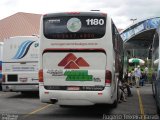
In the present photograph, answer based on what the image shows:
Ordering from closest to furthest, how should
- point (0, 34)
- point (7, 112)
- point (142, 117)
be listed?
point (142, 117) < point (7, 112) < point (0, 34)

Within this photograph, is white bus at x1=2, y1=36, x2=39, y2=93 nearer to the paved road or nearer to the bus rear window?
the paved road

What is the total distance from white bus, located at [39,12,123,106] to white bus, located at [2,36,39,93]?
249 inches

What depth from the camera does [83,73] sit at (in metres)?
13.3

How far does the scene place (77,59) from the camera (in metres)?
13.3

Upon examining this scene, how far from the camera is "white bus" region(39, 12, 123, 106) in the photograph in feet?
43.1

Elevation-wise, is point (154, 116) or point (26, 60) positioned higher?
point (26, 60)

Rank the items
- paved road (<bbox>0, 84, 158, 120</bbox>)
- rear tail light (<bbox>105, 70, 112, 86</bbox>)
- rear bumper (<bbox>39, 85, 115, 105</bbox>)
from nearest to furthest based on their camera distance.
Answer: rear bumper (<bbox>39, 85, 115, 105</bbox>)
rear tail light (<bbox>105, 70, 112, 86</bbox>)
paved road (<bbox>0, 84, 158, 120</bbox>)

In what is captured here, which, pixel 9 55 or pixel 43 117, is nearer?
pixel 43 117

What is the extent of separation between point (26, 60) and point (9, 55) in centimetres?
84

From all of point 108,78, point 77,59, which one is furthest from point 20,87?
point 108,78

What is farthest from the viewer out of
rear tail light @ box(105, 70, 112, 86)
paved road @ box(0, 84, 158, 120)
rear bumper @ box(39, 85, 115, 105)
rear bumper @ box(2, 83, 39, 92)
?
rear bumper @ box(2, 83, 39, 92)

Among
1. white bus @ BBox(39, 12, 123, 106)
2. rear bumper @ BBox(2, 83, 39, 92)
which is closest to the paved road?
white bus @ BBox(39, 12, 123, 106)

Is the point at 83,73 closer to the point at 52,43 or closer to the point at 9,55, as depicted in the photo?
the point at 52,43


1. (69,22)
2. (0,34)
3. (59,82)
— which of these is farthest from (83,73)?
(0,34)
